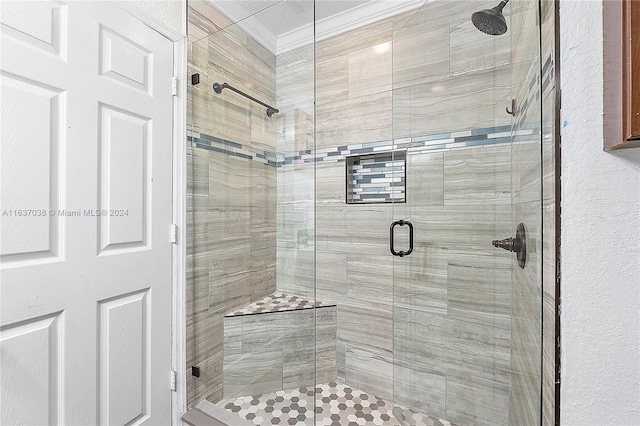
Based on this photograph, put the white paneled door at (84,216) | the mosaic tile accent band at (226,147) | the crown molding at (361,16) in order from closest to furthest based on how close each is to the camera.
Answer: the white paneled door at (84,216) < the mosaic tile accent band at (226,147) < the crown molding at (361,16)

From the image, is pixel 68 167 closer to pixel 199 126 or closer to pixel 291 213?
pixel 199 126

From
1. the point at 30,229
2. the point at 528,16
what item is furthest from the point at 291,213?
the point at 528,16

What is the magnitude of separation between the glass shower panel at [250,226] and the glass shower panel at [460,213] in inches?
19.4

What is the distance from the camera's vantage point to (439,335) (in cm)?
125

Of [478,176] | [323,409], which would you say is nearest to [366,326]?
[323,409]

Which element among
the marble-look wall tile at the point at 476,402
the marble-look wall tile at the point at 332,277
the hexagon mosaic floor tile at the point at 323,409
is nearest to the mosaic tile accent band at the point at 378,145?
the marble-look wall tile at the point at 332,277

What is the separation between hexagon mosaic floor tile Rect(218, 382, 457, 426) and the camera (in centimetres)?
147

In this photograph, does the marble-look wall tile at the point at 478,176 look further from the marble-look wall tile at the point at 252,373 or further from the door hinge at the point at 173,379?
→ the door hinge at the point at 173,379

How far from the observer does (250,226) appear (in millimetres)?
1617

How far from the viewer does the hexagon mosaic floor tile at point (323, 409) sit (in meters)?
1.47

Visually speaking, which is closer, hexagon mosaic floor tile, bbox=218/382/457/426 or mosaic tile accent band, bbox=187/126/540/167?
mosaic tile accent band, bbox=187/126/540/167

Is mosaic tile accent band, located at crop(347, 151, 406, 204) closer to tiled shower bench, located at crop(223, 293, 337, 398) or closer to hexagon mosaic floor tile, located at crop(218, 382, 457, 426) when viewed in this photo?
tiled shower bench, located at crop(223, 293, 337, 398)

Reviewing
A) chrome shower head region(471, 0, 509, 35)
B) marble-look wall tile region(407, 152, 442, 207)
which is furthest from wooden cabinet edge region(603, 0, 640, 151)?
marble-look wall tile region(407, 152, 442, 207)

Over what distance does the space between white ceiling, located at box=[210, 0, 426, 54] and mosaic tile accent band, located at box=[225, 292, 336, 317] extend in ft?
4.09
